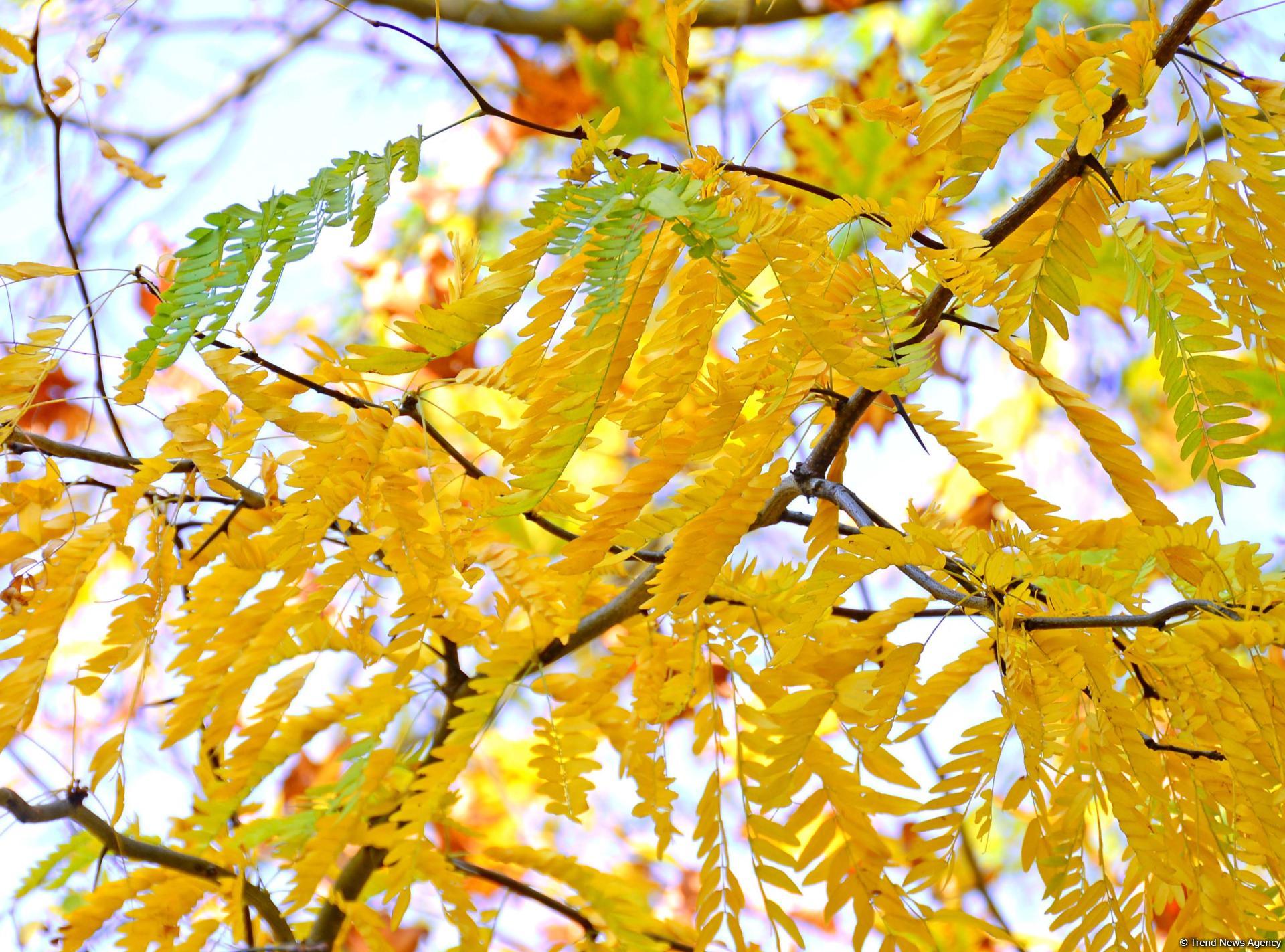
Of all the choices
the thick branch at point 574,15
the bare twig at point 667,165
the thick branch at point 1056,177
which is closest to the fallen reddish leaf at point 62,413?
the thick branch at point 574,15

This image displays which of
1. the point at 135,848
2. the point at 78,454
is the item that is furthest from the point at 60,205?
the point at 135,848

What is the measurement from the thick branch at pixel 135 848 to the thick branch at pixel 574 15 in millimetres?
1283

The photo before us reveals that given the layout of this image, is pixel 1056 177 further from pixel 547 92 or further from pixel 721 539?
pixel 547 92

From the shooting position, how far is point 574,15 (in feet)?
5.31

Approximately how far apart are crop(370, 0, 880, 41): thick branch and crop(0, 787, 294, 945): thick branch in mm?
1283

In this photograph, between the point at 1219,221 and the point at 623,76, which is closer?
the point at 1219,221

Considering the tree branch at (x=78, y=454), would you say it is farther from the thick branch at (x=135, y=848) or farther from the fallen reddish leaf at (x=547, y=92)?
the fallen reddish leaf at (x=547, y=92)

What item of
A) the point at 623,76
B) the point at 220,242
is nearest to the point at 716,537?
Answer: the point at 220,242

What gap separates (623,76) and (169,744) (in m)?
1.16

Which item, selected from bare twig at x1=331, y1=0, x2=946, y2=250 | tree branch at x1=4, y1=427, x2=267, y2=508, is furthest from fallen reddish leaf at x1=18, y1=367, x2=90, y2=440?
bare twig at x1=331, y1=0, x2=946, y2=250

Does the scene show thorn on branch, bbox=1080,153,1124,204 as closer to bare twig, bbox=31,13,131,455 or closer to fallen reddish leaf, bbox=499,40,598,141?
bare twig, bbox=31,13,131,455

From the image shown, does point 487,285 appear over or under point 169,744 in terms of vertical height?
over

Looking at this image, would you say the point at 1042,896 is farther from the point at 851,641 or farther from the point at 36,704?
the point at 36,704

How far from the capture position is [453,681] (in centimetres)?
68
